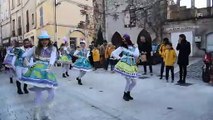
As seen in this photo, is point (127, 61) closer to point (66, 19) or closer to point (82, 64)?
point (82, 64)

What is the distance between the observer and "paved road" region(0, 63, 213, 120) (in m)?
6.53

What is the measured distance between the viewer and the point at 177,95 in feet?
28.1

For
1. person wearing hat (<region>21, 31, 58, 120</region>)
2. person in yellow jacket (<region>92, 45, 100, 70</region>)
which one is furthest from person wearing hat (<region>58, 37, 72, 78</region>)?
person wearing hat (<region>21, 31, 58, 120</region>)

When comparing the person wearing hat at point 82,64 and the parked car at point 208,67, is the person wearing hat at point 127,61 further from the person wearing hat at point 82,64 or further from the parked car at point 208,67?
the parked car at point 208,67

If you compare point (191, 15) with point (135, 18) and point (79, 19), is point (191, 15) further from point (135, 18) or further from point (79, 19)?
point (79, 19)

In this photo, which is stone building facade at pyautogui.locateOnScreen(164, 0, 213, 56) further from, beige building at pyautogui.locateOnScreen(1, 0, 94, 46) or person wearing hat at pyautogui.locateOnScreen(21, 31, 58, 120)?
person wearing hat at pyautogui.locateOnScreen(21, 31, 58, 120)

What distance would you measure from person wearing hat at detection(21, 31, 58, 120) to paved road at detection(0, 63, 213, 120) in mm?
434

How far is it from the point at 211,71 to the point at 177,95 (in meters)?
2.31

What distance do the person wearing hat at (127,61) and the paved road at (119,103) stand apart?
630 millimetres

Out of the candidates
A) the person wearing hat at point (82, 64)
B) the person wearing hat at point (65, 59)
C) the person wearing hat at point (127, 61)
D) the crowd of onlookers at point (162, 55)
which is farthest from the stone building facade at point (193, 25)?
the person wearing hat at point (127, 61)

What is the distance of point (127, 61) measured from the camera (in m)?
7.86

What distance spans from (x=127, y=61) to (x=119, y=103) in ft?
3.47

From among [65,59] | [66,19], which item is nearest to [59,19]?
[66,19]

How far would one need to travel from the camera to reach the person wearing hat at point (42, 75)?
6035 millimetres
